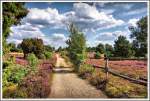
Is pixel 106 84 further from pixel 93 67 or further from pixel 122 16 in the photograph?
pixel 93 67

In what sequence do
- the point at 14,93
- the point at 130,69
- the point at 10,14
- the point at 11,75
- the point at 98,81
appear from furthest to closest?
the point at 130,69 < the point at 10,14 < the point at 11,75 < the point at 98,81 < the point at 14,93

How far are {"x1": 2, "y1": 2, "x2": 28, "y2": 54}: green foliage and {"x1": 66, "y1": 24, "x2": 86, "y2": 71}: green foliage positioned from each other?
3823 mm

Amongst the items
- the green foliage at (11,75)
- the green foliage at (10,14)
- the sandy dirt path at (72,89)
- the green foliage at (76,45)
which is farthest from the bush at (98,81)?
the green foliage at (10,14)

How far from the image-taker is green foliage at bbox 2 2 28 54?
1388 centimetres

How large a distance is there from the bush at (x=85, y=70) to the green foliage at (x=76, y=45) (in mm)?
517

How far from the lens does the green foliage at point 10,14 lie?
1388 cm

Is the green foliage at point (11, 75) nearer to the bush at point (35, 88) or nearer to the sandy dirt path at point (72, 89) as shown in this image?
the bush at point (35, 88)

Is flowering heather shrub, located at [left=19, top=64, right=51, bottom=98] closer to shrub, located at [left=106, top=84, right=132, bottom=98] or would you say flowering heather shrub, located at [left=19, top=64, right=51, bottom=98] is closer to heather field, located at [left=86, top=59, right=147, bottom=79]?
shrub, located at [left=106, top=84, right=132, bottom=98]

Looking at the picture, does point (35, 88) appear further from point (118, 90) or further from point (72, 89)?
point (118, 90)

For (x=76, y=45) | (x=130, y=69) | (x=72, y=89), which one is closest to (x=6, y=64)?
(x=72, y=89)

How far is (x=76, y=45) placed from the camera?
64.0 ft

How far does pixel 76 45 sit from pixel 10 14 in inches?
239

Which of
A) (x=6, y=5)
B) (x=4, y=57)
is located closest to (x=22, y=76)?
(x=4, y=57)

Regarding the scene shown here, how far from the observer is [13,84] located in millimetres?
13266
